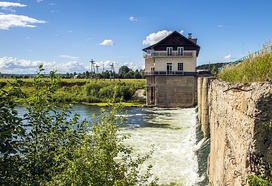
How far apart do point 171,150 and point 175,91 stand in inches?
864

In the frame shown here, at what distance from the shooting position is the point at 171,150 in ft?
49.5

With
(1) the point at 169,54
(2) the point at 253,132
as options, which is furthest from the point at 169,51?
(2) the point at 253,132

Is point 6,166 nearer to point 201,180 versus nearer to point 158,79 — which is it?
point 201,180

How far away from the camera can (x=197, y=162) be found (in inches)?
489

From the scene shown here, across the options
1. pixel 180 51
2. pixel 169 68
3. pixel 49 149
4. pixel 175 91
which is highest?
pixel 180 51

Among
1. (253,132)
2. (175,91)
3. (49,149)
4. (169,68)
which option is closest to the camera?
(253,132)

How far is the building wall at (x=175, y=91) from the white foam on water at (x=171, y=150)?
42.0ft

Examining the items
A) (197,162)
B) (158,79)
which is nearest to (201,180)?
(197,162)

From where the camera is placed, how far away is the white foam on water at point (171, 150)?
11211 millimetres

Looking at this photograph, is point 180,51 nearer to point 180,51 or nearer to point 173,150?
point 180,51

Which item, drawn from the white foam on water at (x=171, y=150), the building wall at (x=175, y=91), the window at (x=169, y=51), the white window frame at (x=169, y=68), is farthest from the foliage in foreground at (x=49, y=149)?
the window at (x=169, y=51)

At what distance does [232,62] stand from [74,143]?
35.1 feet

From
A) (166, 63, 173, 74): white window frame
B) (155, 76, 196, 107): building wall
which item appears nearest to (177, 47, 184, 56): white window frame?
(166, 63, 173, 74): white window frame

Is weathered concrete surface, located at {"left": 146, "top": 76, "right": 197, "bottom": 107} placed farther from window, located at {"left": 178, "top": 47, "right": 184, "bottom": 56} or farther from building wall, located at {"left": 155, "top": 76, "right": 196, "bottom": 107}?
window, located at {"left": 178, "top": 47, "right": 184, "bottom": 56}
